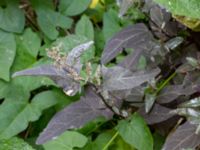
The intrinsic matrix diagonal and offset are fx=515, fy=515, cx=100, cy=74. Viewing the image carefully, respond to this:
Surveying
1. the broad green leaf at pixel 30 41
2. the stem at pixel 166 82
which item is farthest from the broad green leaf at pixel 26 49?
the stem at pixel 166 82

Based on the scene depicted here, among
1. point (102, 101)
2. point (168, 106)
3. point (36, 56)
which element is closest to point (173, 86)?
point (168, 106)

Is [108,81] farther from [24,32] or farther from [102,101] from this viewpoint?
[24,32]

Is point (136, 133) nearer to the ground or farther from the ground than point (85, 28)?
nearer to the ground

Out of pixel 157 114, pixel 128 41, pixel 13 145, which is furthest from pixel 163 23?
pixel 13 145

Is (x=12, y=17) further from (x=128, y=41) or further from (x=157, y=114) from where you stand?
(x=157, y=114)

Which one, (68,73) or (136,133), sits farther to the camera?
(136,133)

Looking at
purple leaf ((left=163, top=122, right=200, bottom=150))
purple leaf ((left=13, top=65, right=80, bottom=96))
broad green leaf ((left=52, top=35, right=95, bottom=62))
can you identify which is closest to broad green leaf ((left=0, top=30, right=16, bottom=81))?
broad green leaf ((left=52, top=35, right=95, bottom=62))
